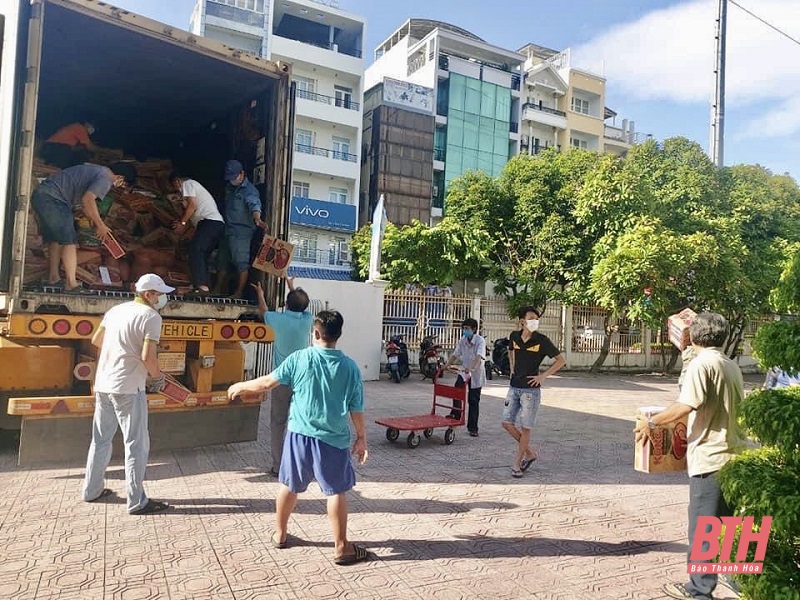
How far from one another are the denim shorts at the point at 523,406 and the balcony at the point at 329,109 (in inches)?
1068

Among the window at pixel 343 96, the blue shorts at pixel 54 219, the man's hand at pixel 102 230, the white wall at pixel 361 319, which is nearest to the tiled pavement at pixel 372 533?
the blue shorts at pixel 54 219

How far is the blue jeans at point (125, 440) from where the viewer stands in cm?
441

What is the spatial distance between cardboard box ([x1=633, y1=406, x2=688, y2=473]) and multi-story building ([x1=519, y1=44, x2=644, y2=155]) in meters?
36.9

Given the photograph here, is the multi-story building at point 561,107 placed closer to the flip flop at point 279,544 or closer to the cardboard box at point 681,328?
the cardboard box at point 681,328

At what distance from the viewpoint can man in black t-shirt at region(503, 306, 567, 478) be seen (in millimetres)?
6090

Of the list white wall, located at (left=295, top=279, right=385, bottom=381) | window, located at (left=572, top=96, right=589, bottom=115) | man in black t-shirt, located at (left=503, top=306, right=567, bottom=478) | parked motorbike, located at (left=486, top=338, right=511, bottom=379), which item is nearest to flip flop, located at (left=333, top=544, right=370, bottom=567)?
man in black t-shirt, located at (left=503, top=306, right=567, bottom=478)

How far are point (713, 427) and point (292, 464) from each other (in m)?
2.46

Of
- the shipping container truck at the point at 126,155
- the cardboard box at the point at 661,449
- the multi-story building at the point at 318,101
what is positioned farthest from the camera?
the multi-story building at the point at 318,101

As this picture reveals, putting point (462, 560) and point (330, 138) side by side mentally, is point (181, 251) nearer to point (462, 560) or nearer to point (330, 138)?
point (462, 560)

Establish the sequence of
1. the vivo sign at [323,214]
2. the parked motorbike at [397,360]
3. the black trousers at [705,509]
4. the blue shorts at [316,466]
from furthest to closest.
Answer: the vivo sign at [323,214] → the parked motorbike at [397,360] → the blue shorts at [316,466] → the black trousers at [705,509]

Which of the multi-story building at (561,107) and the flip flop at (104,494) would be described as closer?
the flip flop at (104,494)

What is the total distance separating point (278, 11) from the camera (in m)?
31.7

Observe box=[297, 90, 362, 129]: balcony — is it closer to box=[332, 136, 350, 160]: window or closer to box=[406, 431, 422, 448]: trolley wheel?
box=[332, 136, 350, 160]: window

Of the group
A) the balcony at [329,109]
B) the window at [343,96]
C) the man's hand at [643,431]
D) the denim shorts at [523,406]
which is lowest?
the denim shorts at [523,406]
